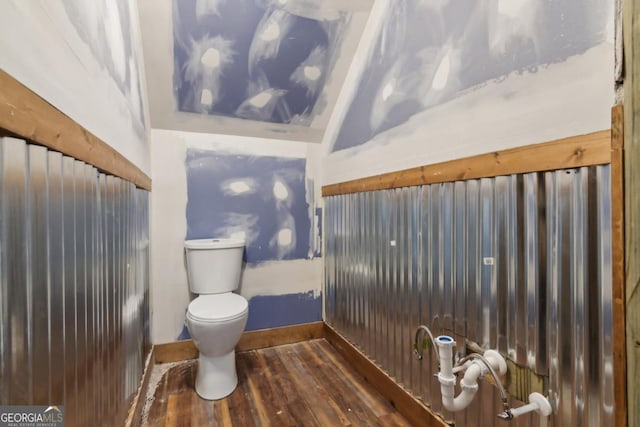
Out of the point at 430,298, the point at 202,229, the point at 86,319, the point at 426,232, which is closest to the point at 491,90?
the point at 426,232

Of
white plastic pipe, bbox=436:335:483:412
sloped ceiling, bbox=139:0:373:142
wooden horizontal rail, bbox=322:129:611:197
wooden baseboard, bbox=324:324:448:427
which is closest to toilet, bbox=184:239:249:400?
wooden baseboard, bbox=324:324:448:427

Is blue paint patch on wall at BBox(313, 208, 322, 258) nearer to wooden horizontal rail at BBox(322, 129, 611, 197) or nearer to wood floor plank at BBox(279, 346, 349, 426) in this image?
wood floor plank at BBox(279, 346, 349, 426)

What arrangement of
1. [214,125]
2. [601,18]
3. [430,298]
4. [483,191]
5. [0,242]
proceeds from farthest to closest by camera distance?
[214,125] → [430,298] → [483,191] → [601,18] → [0,242]

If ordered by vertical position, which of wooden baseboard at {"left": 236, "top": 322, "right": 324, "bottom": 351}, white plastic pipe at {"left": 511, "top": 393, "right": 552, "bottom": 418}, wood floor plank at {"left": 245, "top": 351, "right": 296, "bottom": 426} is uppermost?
white plastic pipe at {"left": 511, "top": 393, "right": 552, "bottom": 418}

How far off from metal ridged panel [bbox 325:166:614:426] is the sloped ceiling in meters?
1.06

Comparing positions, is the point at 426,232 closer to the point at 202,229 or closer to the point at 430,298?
the point at 430,298

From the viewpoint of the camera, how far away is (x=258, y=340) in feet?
8.04

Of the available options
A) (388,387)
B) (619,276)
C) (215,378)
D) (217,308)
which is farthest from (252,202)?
(619,276)

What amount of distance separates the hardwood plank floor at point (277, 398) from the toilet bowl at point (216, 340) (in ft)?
0.23

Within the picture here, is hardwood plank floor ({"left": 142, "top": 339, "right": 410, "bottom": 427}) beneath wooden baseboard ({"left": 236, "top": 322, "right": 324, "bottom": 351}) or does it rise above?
beneath

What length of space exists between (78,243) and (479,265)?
A: 4.71 feet

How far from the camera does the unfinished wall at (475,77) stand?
2.93 ft

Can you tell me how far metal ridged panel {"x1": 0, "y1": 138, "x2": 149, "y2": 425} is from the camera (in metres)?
0.59

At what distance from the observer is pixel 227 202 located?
7.86ft
